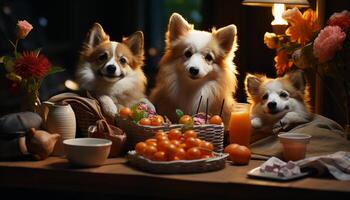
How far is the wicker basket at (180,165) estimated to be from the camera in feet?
6.66

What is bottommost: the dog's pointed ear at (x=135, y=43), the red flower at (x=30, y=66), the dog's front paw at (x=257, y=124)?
the dog's front paw at (x=257, y=124)

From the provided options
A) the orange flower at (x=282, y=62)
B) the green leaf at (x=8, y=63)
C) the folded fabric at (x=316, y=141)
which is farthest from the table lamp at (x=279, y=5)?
the green leaf at (x=8, y=63)

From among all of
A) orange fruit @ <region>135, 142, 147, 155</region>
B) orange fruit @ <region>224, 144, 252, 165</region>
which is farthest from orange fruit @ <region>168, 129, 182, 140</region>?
orange fruit @ <region>224, 144, 252, 165</region>

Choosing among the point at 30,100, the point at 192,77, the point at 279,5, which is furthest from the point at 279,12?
the point at 30,100

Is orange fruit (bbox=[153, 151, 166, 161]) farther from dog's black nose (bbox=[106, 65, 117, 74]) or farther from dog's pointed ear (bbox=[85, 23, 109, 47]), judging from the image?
dog's pointed ear (bbox=[85, 23, 109, 47])

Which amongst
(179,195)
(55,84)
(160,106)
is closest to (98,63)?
(160,106)

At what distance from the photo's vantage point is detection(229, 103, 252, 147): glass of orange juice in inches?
91.3

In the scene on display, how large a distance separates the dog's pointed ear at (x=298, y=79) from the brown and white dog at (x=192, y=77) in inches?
10.6

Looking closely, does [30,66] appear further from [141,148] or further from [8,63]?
[141,148]

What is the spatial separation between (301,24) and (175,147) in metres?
0.77

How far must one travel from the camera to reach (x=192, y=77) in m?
2.41

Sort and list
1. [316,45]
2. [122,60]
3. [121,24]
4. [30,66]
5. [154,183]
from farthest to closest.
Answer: [121,24], [122,60], [30,66], [316,45], [154,183]

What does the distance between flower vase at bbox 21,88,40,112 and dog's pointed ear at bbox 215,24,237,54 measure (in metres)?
0.78

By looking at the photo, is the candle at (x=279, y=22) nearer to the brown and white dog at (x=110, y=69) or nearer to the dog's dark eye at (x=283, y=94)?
the dog's dark eye at (x=283, y=94)
